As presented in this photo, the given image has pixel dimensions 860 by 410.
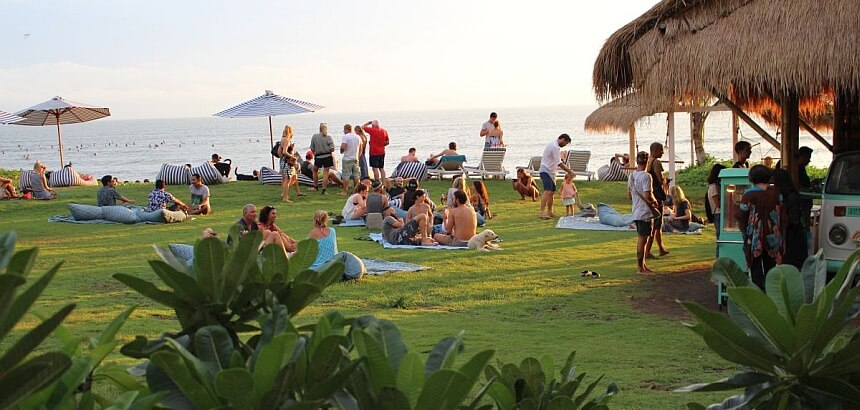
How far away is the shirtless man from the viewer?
14.5 metres

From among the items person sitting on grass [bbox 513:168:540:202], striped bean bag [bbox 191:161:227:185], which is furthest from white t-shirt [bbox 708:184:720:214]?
striped bean bag [bbox 191:161:227:185]

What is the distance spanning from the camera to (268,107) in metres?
26.5

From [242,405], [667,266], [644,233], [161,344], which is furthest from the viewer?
[667,266]

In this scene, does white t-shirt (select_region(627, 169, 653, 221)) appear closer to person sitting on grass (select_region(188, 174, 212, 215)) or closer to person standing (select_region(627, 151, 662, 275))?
person standing (select_region(627, 151, 662, 275))

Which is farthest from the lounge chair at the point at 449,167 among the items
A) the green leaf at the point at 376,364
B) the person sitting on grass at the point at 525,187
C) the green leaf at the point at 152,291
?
the green leaf at the point at 376,364

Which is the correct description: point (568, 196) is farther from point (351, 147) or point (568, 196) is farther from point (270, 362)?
point (270, 362)

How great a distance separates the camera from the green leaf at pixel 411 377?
1.92 meters

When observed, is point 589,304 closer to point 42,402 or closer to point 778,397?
point 778,397

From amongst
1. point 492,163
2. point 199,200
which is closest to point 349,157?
point 199,200

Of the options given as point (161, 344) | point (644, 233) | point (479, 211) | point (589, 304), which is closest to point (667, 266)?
point (644, 233)

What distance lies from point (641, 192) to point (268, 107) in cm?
1617

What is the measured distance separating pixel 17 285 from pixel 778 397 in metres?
1.74

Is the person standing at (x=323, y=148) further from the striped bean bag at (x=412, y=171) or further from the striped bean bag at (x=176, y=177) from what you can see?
the striped bean bag at (x=176, y=177)

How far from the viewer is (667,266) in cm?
1288
